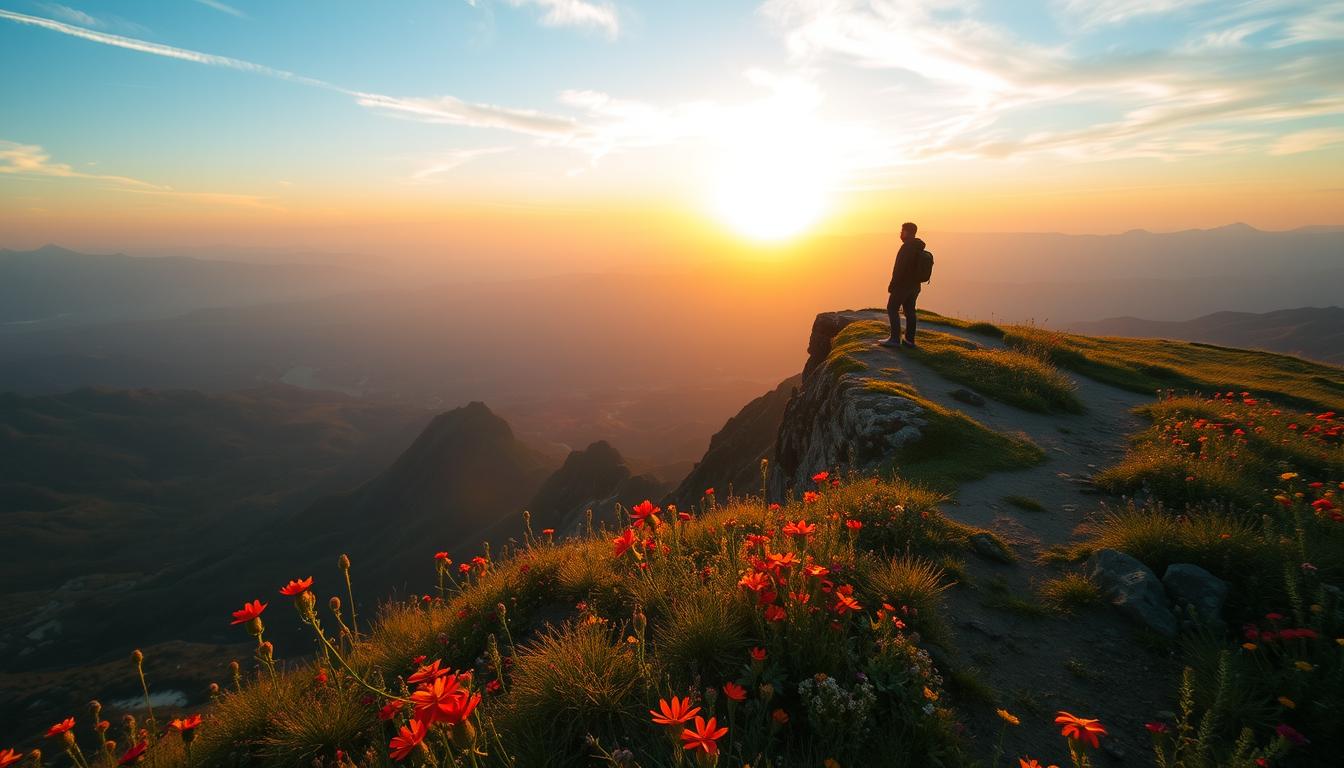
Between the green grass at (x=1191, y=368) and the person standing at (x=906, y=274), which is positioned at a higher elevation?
the person standing at (x=906, y=274)

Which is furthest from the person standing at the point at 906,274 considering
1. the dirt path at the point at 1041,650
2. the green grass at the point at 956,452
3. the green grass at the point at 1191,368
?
the dirt path at the point at 1041,650

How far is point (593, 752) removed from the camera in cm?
345

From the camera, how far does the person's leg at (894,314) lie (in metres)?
16.6

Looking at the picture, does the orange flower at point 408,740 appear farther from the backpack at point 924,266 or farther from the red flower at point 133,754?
the backpack at point 924,266

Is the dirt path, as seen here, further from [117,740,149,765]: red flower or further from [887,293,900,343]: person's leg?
[887,293,900,343]: person's leg

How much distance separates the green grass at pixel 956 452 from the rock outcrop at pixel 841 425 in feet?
0.90

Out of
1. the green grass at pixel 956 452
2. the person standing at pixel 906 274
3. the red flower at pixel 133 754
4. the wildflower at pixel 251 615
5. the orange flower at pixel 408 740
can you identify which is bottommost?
the red flower at pixel 133 754

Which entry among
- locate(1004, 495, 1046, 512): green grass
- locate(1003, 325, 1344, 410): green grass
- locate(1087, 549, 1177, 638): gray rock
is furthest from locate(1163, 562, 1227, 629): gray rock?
locate(1003, 325, 1344, 410): green grass

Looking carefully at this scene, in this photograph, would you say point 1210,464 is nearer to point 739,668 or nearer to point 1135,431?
point 1135,431

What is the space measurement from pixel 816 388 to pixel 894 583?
1270 centimetres

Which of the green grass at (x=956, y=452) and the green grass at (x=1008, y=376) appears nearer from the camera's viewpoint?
the green grass at (x=956, y=452)

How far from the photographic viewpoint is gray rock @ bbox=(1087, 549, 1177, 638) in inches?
196

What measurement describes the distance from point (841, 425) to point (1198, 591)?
8.17m

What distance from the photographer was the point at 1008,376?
14.8 metres
